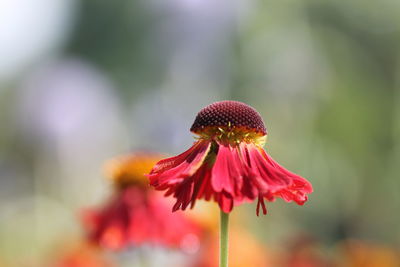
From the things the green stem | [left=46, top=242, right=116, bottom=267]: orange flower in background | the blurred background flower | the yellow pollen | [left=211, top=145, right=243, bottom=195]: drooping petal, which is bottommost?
[left=46, top=242, right=116, bottom=267]: orange flower in background

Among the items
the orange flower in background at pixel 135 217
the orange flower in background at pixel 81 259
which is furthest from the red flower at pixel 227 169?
the orange flower in background at pixel 81 259

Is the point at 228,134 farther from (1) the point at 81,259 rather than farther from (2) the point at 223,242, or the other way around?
(1) the point at 81,259

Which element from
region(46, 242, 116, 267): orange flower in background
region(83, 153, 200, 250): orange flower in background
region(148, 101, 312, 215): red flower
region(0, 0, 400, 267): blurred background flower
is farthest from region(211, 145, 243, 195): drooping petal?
region(0, 0, 400, 267): blurred background flower

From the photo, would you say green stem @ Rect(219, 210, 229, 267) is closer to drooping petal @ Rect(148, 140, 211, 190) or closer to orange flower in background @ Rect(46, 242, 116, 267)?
drooping petal @ Rect(148, 140, 211, 190)

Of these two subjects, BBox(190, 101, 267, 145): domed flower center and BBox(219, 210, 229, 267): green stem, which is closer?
BBox(219, 210, 229, 267): green stem

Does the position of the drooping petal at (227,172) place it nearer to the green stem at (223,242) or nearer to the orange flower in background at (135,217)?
the green stem at (223,242)

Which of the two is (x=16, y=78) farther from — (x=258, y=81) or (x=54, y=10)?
(x=258, y=81)

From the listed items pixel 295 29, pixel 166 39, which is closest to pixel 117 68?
pixel 166 39
